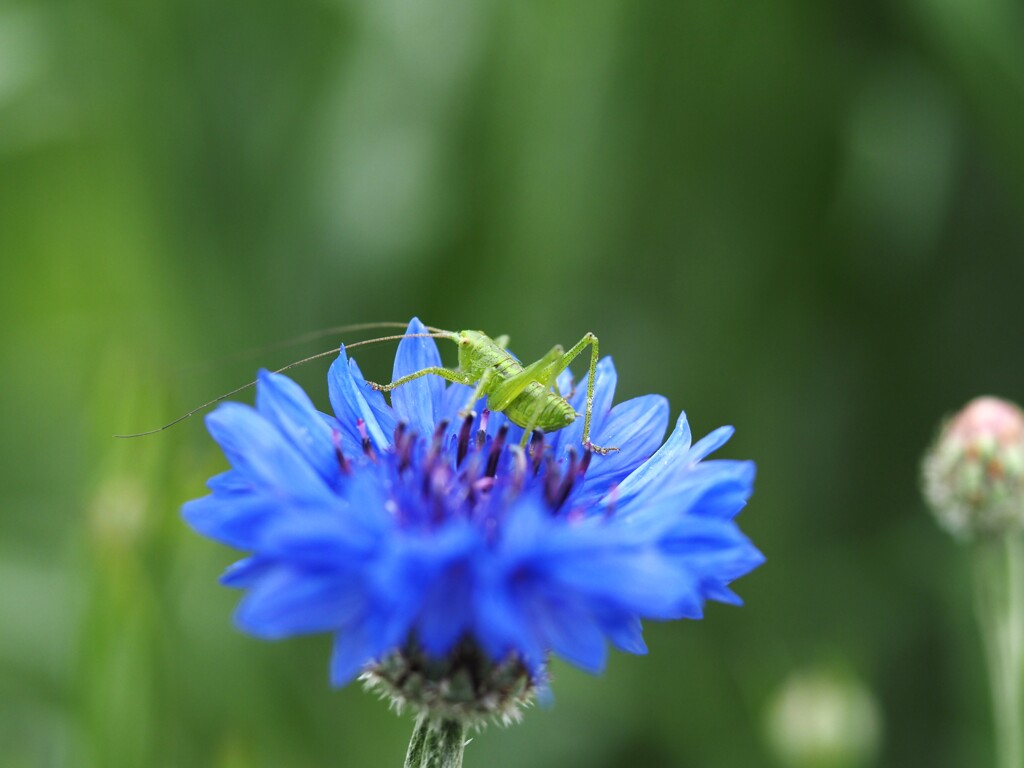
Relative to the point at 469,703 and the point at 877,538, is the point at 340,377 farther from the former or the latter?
the point at 877,538

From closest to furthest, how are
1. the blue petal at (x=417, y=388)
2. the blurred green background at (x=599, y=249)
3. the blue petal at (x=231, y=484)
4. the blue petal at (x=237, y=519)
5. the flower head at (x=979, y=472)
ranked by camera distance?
the blue petal at (x=237, y=519)
the blue petal at (x=231, y=484)
the blue petal at (x=417, y=388)
the flower head at (x=979, y=472)
the blurred green background at (x=599, y=249)

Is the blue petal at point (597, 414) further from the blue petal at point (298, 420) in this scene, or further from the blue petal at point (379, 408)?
the blue petal at point (298, 420)

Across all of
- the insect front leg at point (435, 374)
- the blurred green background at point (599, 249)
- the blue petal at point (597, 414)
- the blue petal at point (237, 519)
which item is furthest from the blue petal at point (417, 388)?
the blurred green background at point (599, 249)

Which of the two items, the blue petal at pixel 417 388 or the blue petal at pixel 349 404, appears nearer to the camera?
the blue petal at pixel 349 404

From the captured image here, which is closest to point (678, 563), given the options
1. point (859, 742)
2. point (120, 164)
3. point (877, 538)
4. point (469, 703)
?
point (469, 703)

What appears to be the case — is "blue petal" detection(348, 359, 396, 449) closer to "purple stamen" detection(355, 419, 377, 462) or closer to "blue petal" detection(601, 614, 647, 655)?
"purple stamen" detection(355, 419, 377, 462)

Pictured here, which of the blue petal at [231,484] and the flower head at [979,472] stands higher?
the flower head at [979,472]

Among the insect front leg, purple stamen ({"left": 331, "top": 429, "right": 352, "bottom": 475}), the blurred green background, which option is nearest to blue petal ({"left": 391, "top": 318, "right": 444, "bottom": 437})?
the insect front leg

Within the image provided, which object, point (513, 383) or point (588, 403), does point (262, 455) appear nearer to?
point (513, 383)
